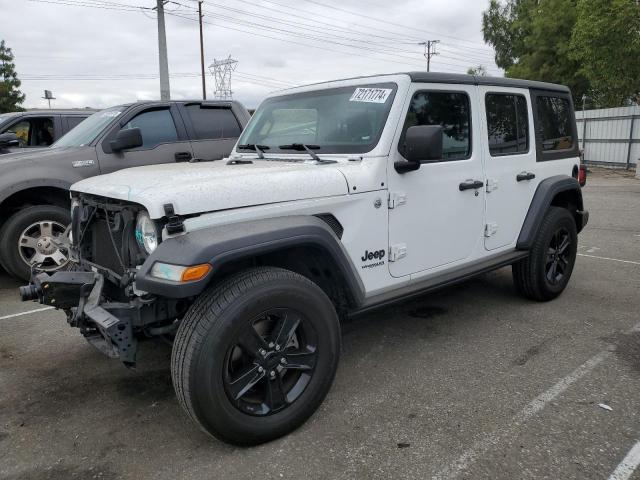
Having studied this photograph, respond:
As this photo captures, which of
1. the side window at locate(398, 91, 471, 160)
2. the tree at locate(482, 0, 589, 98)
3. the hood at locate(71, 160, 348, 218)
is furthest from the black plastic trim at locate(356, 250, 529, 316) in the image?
the tree at locate(482, 0, 589, 98)

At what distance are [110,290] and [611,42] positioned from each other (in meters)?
17.7

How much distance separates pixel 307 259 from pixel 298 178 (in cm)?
48

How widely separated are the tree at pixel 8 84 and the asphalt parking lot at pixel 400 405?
31608 millimetres

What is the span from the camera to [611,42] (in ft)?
52.4

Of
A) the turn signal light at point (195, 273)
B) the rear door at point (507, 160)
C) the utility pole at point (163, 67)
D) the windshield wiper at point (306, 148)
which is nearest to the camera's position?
the turn signal light at point (195, 273)

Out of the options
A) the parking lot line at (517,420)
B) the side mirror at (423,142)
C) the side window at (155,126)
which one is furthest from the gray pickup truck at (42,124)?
the parking lot line at (517,420)

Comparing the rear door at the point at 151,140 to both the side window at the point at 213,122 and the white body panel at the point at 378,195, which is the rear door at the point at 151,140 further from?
the white body panel at the point at 378,195

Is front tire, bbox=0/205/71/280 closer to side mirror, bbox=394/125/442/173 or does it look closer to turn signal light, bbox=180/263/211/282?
turn signal light, bbox=180/263/211/282

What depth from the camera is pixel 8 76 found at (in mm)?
31516

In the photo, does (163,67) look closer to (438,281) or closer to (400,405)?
(438,281)

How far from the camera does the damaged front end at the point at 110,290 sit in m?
2.54

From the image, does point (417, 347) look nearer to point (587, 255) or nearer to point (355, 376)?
point (355, 376)

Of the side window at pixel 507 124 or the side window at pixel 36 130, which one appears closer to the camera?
the side window at pixel 507 124

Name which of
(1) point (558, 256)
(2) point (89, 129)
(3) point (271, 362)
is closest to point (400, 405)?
(3) point (271, 362)
